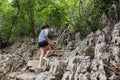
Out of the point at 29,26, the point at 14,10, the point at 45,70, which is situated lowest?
the point at 45,70

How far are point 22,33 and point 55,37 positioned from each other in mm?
3352

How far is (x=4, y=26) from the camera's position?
70.0 feet

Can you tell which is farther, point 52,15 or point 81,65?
point 52,15

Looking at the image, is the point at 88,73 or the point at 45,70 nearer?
the point at 88,73

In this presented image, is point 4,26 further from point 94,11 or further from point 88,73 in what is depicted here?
point 88,73

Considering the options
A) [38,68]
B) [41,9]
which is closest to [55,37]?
[41,9]

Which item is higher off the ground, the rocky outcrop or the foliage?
the foliage

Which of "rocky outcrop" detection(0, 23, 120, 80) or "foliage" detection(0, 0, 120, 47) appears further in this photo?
"foliage" detection(0, 0, 120, 47)

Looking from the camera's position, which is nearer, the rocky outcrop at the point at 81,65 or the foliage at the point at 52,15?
the rocky outcrop at the point at 81,65

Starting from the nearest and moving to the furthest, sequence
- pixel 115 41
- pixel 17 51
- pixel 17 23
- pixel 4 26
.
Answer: pixel 115 41
pixel 17 51
pixel 4 26
pixel 17 23

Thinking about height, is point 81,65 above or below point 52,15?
below

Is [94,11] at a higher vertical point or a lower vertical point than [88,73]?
higher

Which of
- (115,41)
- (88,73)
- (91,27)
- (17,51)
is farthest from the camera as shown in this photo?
(17,51)

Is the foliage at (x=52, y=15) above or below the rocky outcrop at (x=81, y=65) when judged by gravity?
above
